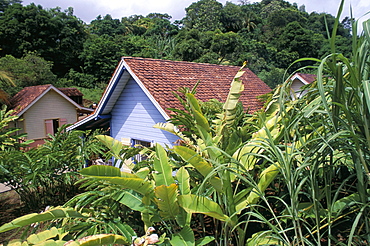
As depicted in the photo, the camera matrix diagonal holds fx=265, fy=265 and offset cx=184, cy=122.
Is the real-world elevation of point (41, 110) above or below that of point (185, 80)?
below

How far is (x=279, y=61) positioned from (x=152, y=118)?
37219mm

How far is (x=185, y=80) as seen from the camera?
32.1ft

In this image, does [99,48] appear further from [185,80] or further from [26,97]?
[185,80]

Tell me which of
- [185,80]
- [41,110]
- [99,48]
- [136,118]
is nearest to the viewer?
[136,118]

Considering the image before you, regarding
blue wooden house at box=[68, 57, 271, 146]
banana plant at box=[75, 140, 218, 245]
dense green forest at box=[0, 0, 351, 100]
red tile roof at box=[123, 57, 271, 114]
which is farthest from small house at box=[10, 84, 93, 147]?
banana plant at box=[75, 140, 218, 245]

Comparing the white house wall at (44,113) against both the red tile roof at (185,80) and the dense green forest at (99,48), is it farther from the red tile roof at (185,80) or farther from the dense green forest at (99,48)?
the red tile roof at (185,80)

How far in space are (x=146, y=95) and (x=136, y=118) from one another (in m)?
1.13

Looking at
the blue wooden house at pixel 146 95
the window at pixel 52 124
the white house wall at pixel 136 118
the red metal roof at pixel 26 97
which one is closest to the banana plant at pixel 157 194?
the blue wooden house at pixel 146 95

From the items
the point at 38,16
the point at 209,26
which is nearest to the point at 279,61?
the point at 209,26

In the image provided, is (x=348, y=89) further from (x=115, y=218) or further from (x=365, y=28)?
(x=115, y=218)

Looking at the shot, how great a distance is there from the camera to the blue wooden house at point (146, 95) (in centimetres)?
823

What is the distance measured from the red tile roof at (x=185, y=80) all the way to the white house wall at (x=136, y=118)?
0.62 m

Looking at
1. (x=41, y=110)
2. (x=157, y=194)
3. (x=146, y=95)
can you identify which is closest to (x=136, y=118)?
(x=146, y=95)

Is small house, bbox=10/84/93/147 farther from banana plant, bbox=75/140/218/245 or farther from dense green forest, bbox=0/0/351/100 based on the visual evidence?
banana plant, bbox=75/140/218/245
